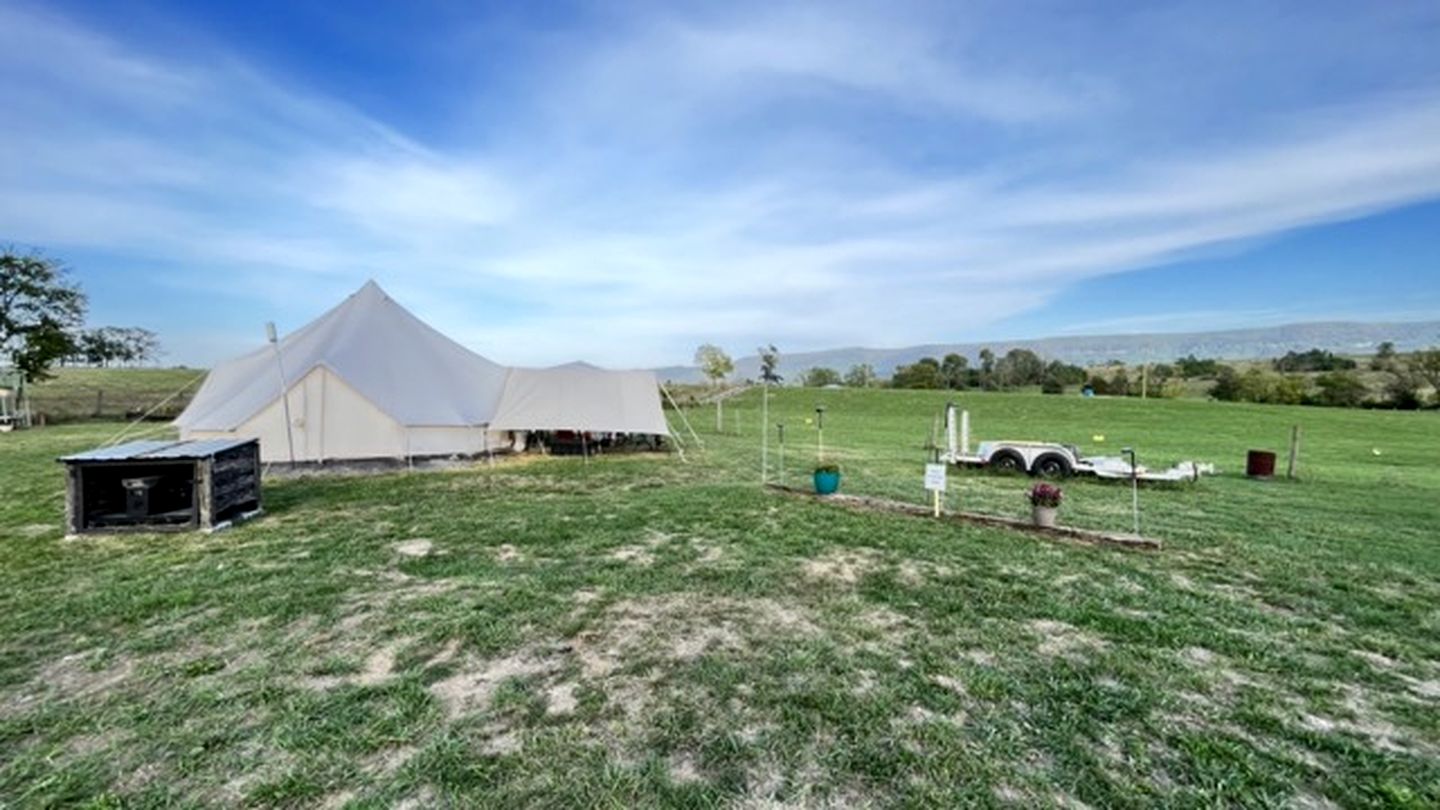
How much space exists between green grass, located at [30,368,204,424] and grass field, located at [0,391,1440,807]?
2023 centimetres

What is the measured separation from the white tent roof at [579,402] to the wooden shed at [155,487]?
580 centimetres

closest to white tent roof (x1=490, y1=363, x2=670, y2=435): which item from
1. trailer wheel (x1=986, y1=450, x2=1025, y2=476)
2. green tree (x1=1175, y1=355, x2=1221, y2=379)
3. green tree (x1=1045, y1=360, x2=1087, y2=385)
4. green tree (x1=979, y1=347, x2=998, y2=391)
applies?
trailer wheel (x1=986, y1=450, x2=1025, y2=476)

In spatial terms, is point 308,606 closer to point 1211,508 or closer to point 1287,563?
point 1287,563

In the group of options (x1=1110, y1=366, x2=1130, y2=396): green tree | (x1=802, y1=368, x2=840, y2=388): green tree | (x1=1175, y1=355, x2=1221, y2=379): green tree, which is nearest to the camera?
(x1=1110, y1=366, x2=1130, y2=396): green tree

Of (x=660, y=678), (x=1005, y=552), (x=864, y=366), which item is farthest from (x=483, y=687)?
(x=864, y=366)

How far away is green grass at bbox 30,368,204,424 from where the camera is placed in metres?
24.5

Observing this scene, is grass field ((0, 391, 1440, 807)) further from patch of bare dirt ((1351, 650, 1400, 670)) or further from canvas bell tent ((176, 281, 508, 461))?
canvas bell tent ((176, 281, 508, 461))

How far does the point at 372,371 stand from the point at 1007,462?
12.4m

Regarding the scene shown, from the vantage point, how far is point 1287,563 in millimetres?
5773

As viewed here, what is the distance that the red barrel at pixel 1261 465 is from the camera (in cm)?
1203

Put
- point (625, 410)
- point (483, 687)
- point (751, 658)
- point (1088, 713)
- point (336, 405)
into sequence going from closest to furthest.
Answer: point (1088, 713)
point (483, 687)
point (751, 658)
point (336, 405)
point (625, 410)

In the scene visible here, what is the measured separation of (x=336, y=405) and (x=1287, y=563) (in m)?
13.7

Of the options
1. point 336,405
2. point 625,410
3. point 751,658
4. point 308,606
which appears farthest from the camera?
point 625,410

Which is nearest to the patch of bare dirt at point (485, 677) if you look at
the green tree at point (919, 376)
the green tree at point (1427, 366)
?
the green tree at point (919, 376)
